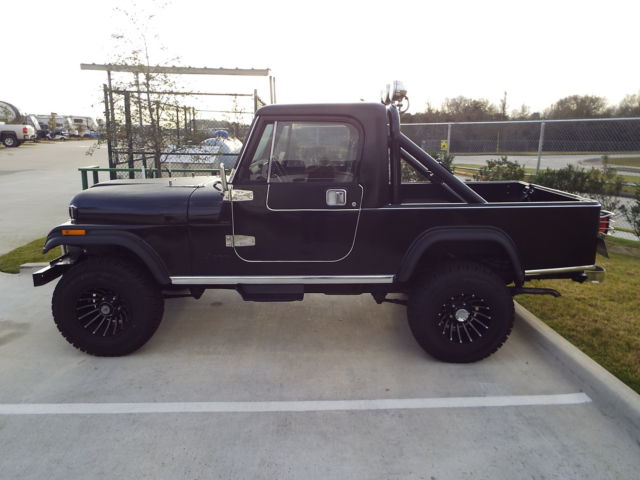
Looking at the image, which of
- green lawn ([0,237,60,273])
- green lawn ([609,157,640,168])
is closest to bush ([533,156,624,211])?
green lawn ([609,157,640,168])

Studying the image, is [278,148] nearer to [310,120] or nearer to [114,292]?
[310,120]

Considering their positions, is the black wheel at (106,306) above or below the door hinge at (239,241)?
below

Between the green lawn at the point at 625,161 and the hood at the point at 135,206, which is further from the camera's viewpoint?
the green lawn at the point at 625,161

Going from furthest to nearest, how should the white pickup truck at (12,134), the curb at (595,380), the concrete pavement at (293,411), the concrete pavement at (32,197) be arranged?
the white pickup truck at (12,134), the concrete pavement at (32,197), the curb at (595,380), the concrete pavement at (293,411)

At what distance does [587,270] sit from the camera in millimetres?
3617

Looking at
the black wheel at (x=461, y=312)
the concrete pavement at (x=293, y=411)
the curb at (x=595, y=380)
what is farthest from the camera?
the black wheel at (x=461, y=312)

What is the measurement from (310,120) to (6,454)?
287cm

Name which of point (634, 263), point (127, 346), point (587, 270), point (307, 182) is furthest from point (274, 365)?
→ point (634, 263)

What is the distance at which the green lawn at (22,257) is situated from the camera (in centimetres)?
589

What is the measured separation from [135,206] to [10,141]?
33805mm

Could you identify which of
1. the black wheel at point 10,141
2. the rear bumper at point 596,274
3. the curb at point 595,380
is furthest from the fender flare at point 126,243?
the black wheel at point 10,141

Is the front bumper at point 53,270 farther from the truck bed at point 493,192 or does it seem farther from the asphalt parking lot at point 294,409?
the truck bed at point 493,192

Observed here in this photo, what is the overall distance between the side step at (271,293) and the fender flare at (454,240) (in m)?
0.82

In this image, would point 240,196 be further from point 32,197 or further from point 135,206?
point 32,197
